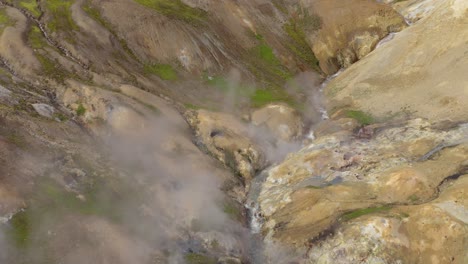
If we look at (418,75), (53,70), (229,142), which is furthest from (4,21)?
(418,75)

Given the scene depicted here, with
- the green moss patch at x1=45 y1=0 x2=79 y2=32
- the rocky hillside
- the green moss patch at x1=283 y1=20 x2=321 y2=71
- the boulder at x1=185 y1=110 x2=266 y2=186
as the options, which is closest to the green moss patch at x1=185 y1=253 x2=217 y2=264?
the rocky hillside

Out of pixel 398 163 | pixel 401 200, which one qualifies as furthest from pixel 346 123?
pixel 401 200

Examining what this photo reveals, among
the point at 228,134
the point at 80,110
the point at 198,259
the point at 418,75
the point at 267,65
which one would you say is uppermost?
the point at 418,75

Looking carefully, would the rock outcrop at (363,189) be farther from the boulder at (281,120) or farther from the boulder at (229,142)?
the boulder at (281,120)

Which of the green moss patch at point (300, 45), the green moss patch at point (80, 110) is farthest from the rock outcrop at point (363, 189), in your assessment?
the green moss patch at point (300, 45)

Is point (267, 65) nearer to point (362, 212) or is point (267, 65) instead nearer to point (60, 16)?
point (60, 16)

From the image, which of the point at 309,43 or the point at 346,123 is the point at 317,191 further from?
the point at 309,43

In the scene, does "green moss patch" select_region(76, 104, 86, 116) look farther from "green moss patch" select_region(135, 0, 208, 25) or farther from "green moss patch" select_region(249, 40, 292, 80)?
"green moss patch" select_region(249, 40, 292, 80)
